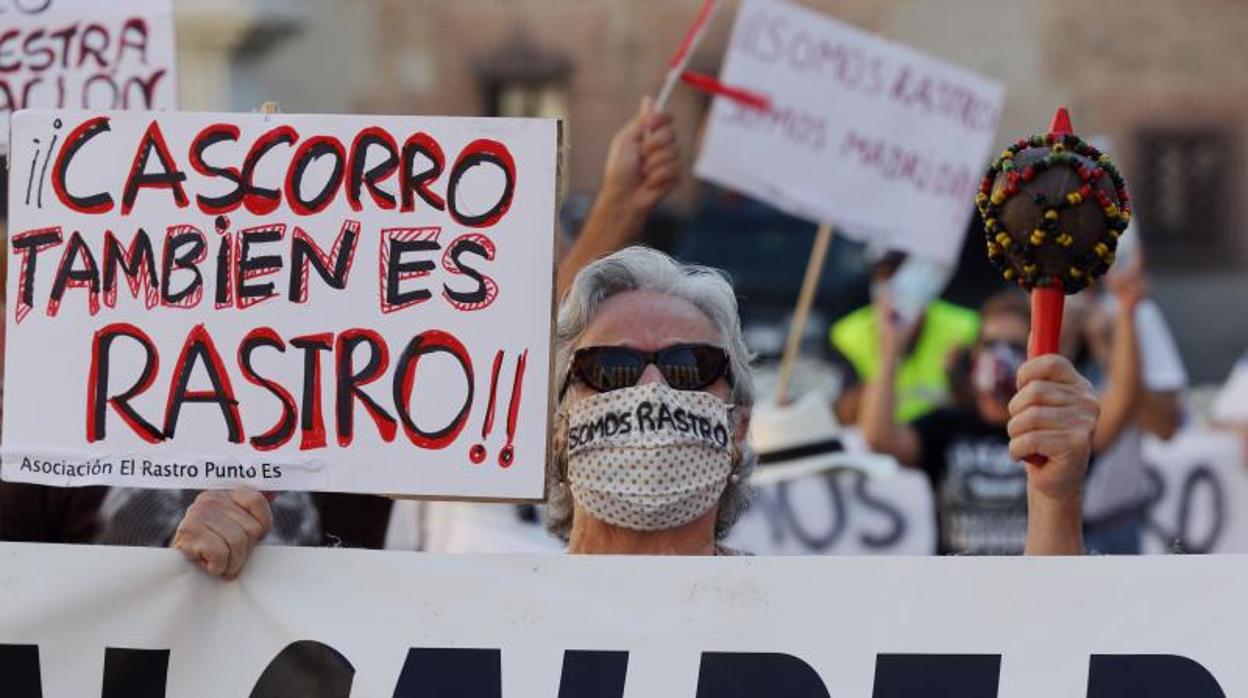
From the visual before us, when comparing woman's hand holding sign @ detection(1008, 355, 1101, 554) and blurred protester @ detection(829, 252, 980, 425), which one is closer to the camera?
woman's hand holding sign @ detection(1008, 355, 1101, 554)

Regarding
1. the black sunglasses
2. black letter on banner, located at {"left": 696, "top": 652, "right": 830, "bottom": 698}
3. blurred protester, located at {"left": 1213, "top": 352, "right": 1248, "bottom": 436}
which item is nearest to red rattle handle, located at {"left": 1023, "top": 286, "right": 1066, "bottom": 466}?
black letter on banner, located at {"left": 696, "top": 652, "right": 830, "bottom": 698}

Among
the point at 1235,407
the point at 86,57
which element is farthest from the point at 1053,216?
the point at 1235,407

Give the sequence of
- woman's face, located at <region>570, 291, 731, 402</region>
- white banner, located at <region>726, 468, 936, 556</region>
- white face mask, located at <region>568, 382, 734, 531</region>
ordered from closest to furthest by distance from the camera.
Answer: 1. white face mask, located at <region>568, 382, 734, 531</region>
2. woman's face, located at <region>570, 291, 731, 402</region>
3. white banner, located at <region>726, 468, 936, 556</region>

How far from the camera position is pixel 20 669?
365 cm

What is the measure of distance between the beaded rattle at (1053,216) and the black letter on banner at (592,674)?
2.17 feet

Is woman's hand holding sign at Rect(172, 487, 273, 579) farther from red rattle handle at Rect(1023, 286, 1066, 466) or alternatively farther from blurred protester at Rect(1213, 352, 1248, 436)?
blurred protester at Rect(1213, 352, 1248, 436)

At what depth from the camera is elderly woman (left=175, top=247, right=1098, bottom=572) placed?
361cm

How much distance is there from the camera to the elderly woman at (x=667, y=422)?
3613mm

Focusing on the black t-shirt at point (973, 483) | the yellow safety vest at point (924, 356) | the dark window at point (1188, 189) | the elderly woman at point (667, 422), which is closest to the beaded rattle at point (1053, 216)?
the elderly woman at point (667, 422)

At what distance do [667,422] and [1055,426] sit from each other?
22.0 inches

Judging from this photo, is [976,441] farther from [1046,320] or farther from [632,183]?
[1046,320]

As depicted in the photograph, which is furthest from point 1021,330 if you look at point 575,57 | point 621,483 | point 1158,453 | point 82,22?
point 575,57

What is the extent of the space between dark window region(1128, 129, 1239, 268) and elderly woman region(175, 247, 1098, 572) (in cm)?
2096

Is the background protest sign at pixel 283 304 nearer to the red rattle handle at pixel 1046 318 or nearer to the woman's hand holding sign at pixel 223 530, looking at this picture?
the woman's hand holding sign at pixel 223 530
